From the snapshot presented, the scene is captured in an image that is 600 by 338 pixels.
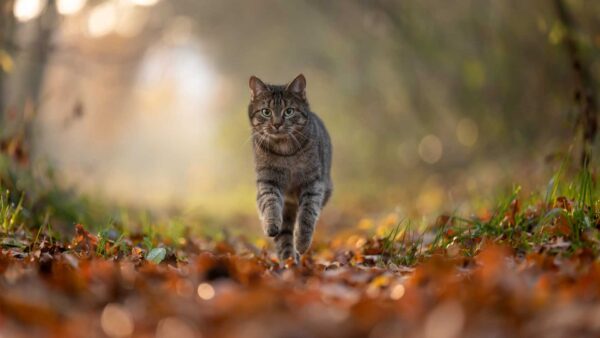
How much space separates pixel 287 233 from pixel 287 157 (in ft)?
2.08

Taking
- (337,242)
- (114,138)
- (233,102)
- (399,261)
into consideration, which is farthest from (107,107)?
(399,261)

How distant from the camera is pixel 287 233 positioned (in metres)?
5.18

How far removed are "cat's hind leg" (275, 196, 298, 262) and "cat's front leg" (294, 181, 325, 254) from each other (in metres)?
0.28

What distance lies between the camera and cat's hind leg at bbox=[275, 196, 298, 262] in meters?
5.02

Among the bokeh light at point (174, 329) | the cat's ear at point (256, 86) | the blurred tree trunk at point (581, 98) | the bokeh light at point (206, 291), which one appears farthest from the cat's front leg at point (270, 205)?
the bokeh light at point (174, 329)

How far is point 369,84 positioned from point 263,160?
9776 mm

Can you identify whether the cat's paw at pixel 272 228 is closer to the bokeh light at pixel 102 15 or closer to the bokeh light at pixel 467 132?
the bokeh light at pixel 102 15

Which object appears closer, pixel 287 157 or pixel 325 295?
pixel 325 295

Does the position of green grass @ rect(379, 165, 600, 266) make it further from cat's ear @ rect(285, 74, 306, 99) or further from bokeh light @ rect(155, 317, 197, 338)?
bokeh light @ rect(155, 317, 197, 338)

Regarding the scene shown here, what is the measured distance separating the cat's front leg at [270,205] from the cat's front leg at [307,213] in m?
0.16

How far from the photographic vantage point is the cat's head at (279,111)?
4.99m

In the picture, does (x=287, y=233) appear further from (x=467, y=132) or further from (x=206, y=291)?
(x=467, y=132)

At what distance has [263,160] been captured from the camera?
4.99 meters

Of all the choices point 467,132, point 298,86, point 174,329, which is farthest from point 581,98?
point 467,132
